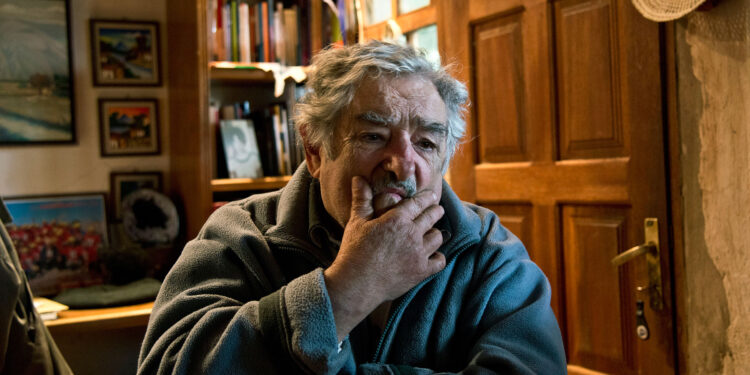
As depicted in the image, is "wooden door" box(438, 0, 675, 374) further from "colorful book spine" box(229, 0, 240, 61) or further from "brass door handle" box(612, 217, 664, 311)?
"colorful book spine" box(229, 0, 240, 61)

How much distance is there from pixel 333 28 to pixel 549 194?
1.32m

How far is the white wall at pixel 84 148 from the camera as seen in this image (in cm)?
274

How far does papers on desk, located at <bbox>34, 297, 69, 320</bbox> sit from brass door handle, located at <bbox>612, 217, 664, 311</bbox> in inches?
73.4

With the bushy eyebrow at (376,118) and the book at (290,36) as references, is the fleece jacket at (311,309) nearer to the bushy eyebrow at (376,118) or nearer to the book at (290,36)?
the bushy eyebrow at (376,118)

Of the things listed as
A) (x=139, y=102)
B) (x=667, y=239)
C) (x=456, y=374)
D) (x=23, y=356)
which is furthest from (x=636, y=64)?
(x=139, y=102)

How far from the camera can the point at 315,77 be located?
1277 millimetres

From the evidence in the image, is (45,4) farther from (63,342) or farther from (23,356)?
(23,356)

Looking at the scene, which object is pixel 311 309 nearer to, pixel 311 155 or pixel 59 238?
pixel 311 155

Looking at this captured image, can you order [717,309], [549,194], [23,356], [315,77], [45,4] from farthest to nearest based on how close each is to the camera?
1. [45,4]
2. [549,194]
3. [23,356]
4. [717,309]
5. [315,77]

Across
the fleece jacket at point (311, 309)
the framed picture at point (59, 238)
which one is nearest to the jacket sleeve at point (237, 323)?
the fleece jacket at point (311, 309)

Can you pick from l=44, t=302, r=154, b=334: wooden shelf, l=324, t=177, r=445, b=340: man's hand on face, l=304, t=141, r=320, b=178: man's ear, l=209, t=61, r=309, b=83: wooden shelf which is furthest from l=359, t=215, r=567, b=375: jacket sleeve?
l=209, t=61, r=309, b=83: wooden shelf

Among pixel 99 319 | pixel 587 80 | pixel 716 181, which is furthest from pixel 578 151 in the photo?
pixel 99 319

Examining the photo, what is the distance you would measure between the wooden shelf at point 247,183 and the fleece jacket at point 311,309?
1.30 metres

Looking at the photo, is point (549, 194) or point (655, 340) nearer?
point (655, 340)
